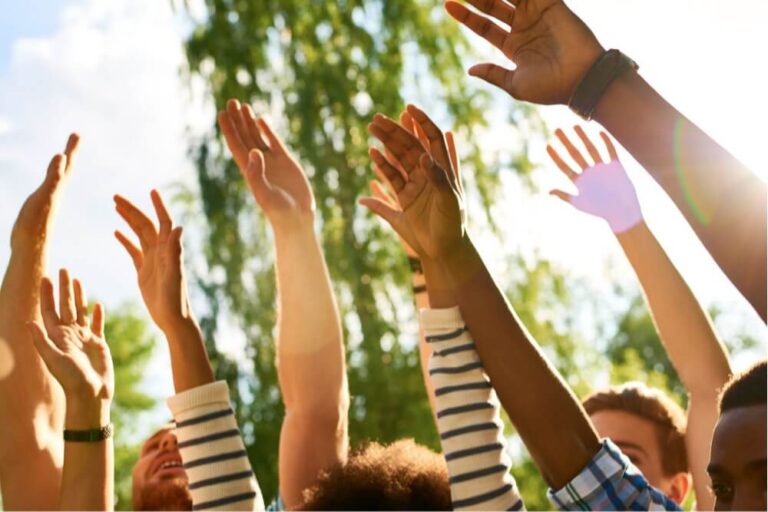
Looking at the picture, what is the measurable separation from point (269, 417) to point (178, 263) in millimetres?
5825

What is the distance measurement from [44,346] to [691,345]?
3.90 ft

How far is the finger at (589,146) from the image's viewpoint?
236 centimetres

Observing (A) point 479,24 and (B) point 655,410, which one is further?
(B) point 655,410

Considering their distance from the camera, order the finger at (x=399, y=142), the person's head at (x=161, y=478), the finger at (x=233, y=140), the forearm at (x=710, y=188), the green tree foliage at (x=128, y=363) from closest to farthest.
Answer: the forearm at (x=710, y=188), the finger at (x=399, y=142), the person's head at (x=161, y=478), the finger at (x=233, y=140), the green tree foliage at (x=128, y=363)

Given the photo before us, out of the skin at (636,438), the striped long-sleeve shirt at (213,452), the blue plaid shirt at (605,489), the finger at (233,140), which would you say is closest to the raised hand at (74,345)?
the striped long-sleeve shirt at (213,452)

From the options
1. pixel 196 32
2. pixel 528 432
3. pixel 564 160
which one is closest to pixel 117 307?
pixel 196 32

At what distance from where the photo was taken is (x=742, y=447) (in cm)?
135

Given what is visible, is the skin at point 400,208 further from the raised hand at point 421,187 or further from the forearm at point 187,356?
the forearm at point 187,356

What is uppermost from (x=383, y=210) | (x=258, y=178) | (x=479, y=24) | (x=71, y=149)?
(x=71, y=149)

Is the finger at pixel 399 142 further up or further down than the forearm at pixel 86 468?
further up

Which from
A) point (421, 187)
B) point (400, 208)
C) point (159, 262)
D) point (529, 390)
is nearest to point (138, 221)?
point (159, 262)

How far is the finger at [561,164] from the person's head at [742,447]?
3.22 feet

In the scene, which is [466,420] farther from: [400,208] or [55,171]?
[55,171]

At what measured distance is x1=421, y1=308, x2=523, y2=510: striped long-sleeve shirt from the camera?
1.35m
